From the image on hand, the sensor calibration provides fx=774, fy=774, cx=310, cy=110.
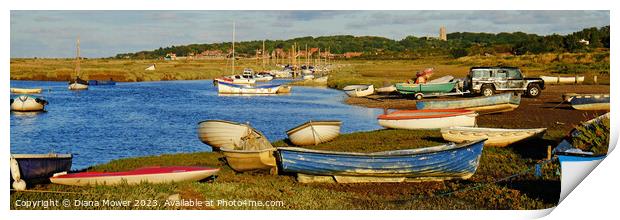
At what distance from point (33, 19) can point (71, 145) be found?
3.54 meters

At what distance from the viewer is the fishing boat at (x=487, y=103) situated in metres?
19.7

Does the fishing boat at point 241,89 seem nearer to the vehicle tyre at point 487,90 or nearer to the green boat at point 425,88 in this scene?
the green boat at point 425,88

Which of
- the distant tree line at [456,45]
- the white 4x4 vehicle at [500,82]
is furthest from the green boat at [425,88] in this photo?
the distant tree line at [456,45]

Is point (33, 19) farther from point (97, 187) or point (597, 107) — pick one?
point (597, 107)

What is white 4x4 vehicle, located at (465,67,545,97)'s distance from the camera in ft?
66.7

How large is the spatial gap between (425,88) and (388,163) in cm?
1120

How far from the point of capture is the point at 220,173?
14.3 metres

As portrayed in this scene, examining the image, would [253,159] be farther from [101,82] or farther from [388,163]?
[101,82]

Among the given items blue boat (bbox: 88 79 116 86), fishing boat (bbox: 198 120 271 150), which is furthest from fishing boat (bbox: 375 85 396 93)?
fishing boat (bbox: 198 120 271 150)

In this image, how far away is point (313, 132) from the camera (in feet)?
54.6

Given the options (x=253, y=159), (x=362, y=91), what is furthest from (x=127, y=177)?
(x=362, y=91)

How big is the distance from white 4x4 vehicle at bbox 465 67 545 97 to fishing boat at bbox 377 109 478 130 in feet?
7.05

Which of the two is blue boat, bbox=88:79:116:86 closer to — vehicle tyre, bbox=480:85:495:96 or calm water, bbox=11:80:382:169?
calm water, bbox=11:80:382:169
